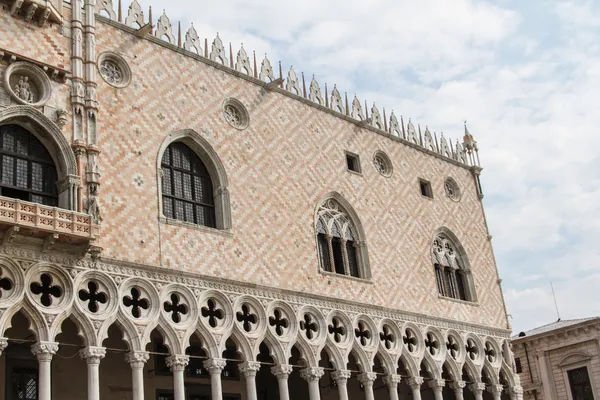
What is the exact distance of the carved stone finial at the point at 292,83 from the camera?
22602 mm

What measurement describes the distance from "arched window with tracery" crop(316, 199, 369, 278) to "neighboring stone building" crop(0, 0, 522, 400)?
0.19 feet

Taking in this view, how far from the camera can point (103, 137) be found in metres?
17.1

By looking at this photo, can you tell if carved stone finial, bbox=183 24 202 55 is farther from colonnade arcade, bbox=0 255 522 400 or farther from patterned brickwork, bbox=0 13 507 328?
colonnade arcade, bbox=0 255 522 400

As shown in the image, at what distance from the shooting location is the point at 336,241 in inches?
870

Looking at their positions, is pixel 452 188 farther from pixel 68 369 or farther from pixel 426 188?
pixel 68 369

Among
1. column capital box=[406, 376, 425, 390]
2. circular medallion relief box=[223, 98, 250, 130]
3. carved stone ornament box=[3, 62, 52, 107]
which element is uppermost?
circular medallion relief box=[223, 98, 250, 130]

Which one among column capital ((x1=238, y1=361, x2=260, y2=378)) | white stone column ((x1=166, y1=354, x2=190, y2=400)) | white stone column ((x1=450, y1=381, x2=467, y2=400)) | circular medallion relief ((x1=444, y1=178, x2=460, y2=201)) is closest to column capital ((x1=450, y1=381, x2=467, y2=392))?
white stone column ((x1=450, y1=381, x2=467, y2=400))

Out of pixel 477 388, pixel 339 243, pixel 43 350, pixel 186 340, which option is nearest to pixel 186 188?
pixel 186 340

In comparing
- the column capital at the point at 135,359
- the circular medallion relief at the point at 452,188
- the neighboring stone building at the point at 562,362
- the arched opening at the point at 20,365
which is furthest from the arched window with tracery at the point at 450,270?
the arched opening at the point at 20,365

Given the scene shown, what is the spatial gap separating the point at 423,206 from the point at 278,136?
632cm

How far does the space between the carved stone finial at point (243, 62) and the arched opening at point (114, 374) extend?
7.69 metres

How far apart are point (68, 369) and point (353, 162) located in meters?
10.6

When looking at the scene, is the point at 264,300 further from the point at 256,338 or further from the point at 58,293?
the point at 58,293

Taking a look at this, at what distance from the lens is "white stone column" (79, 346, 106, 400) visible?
585 inches
